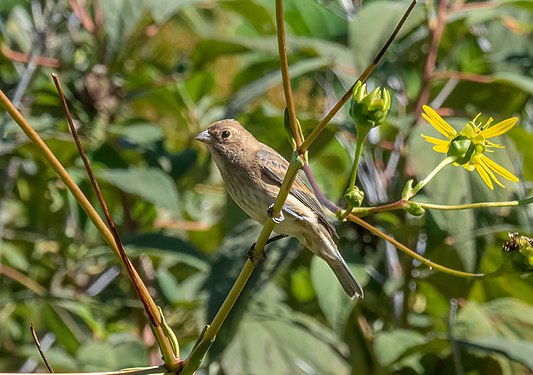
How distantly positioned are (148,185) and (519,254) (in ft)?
5.22

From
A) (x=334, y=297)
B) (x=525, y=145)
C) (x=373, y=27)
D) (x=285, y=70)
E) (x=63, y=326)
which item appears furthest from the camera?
(x=63, y=326)

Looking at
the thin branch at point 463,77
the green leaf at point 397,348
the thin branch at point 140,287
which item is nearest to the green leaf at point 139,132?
the thin branch at point 463,77

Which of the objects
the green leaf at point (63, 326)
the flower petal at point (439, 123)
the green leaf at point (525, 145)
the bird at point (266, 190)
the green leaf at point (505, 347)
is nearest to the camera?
the flower petal at point (439, 123)

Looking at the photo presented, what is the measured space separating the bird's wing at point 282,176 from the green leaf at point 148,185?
0.30 metres

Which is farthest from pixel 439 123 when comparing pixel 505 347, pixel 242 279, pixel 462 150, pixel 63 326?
pixel 63 326

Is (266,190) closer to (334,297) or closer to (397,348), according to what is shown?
(334,297)

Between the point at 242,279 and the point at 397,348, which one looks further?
the point at 397,348

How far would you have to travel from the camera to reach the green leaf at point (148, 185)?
2908 millimetres

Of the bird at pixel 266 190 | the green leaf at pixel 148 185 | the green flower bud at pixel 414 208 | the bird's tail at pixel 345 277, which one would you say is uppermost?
the green flower bud at pixel 414 208

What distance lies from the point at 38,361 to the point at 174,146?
1.12 meters

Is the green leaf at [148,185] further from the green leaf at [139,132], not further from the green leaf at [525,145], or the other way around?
the green leaf at [525,145]

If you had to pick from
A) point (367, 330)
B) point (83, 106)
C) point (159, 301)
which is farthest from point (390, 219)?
point (83, 106)

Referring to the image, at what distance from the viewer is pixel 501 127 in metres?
1.53

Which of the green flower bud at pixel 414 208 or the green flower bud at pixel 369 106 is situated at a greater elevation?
the green flower bud at pixel 369 106
